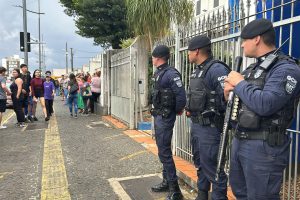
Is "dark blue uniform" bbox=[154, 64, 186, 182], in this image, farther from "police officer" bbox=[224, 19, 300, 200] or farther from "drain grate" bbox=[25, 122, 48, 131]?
"drain grate" bbox=[25, 122, 48, 131]

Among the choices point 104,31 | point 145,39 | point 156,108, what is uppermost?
point 104,31

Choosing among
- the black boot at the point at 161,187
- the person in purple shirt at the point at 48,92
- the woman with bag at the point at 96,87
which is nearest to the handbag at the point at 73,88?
the person in purple shirt at the point at 48,92

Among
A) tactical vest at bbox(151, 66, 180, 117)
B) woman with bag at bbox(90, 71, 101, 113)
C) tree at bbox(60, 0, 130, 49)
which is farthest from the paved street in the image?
tree at bbox(60, 0, 130, 49)

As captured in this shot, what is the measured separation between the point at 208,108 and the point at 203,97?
0.40 ft

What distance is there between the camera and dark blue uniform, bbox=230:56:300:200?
2.29 m

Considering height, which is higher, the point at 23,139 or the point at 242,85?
the point at 242,85

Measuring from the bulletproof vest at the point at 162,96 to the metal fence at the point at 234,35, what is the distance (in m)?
0.82

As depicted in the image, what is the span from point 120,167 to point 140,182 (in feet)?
3.09

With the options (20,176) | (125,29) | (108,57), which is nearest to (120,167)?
(20,176)

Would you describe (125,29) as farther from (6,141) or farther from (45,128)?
(6,141)

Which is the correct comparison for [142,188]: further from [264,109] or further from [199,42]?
[264,109]

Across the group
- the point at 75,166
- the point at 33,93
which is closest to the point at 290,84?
the point at 75,166

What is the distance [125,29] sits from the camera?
66.5 feet

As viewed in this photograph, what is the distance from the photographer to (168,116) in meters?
4.29
